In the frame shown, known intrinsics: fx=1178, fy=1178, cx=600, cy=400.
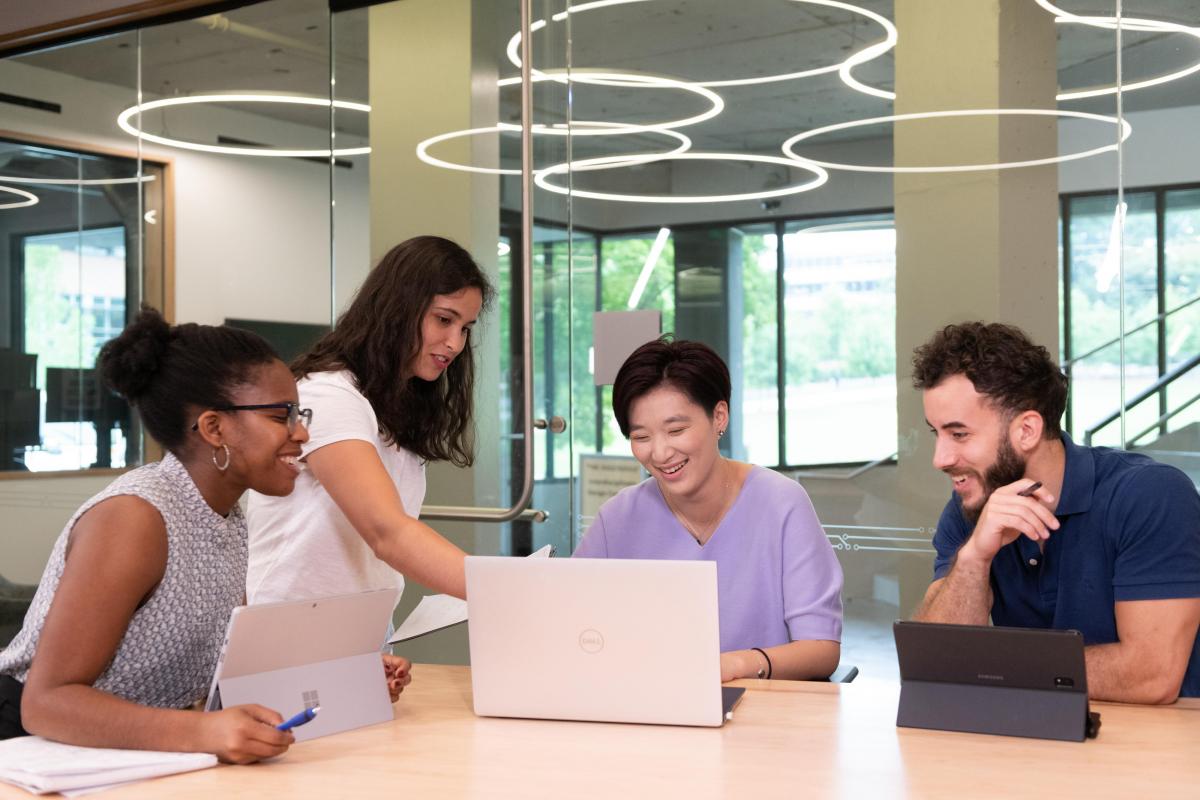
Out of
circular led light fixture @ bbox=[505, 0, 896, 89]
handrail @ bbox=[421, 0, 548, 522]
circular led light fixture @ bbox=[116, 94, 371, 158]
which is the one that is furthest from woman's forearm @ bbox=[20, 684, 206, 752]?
circular led light fixture @ bbox=[116, 94, 371, 158]

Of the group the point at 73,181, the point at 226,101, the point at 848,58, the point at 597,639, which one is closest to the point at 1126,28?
the point at 848,58

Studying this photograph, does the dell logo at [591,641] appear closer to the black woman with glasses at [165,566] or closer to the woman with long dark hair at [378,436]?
the woman with long dark hair at [378,436]

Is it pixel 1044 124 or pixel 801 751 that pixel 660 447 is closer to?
pixel 801 751

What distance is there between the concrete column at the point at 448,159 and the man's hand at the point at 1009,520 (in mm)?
2221

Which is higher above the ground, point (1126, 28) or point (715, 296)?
point (1126, 28)

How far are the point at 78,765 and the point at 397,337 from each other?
1001 mm

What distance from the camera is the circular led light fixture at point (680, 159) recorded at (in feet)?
12.3

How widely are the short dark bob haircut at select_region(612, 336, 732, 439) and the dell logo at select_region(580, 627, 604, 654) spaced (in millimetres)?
682

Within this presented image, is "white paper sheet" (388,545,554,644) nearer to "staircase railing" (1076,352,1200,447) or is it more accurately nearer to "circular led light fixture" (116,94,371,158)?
"staircase railing" (1076,352,1200,447)

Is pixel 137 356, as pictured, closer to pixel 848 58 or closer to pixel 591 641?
pixel 591 641

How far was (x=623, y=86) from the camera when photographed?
391 cm

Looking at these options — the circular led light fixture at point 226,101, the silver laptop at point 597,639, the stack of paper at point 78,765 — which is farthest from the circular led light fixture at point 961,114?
the stack of paper at point 78,765

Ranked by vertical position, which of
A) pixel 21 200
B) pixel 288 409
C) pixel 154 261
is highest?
pixel 21 200

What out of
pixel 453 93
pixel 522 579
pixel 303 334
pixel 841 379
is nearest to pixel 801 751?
pixel 522 579
